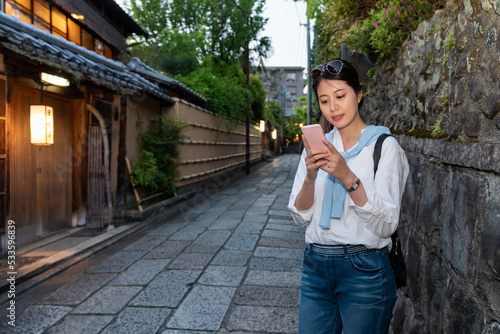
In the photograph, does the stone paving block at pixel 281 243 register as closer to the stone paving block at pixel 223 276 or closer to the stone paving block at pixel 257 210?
the stone paving block at pixel 223 276

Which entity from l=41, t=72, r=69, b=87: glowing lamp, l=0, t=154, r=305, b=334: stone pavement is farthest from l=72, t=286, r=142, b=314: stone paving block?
l=41, t=72, r=69, b=87: glowing lamp

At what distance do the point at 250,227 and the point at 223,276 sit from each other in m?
2.84

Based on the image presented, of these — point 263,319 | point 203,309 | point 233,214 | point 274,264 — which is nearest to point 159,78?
point 233,214

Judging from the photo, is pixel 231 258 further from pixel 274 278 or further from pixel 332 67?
pixel 332 67

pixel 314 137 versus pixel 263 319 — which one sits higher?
pixel 314 137

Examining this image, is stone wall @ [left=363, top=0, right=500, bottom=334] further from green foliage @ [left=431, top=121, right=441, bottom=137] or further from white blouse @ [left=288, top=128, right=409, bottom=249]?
white blouse @ [left=288, top=128, right=409, bottom=249]

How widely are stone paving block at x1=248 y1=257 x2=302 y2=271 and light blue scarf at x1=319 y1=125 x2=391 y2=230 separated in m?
3.55

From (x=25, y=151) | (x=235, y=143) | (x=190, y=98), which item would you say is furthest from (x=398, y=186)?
(x=235, y=143)

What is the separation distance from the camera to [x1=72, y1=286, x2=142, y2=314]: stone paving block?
13.1 feet

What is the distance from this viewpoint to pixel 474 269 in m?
1.74

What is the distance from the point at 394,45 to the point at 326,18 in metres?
2.65

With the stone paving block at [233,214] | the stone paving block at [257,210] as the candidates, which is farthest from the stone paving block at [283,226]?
the stone paving block at [233,214]

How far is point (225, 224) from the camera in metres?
8.10

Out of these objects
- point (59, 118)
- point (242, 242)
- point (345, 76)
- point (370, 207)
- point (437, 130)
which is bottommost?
point (242, 242)
